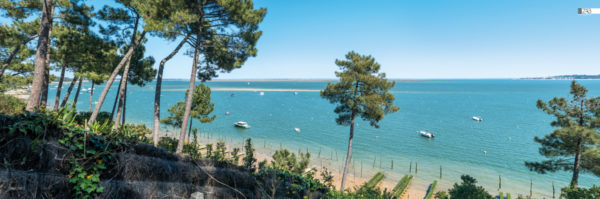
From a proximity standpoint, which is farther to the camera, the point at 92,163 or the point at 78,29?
the point at 78,29

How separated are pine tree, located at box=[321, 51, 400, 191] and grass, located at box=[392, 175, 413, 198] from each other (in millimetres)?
6259

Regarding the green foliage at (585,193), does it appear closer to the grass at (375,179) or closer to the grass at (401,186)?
the grass at (401,186)

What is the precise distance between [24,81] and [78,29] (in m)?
10.8

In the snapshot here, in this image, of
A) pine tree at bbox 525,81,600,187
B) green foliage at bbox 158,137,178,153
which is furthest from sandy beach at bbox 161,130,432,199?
pine tree at bbox 525,81,600,187

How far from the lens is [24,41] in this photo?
11688mm

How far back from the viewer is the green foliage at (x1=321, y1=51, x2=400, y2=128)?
1578 cm

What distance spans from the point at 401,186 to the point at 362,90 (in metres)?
10.8

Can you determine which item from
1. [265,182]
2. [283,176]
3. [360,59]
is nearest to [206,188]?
[265,182]

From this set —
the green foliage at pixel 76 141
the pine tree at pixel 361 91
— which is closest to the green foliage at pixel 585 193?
the pine tree at pixel 361 91

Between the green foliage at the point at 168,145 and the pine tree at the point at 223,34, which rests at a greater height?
the pine tree at the point at 223,34

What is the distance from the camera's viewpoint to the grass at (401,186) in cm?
1935

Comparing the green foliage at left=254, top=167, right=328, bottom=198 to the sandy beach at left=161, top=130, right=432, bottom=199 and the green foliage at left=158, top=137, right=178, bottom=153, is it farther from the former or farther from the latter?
the sandy beach at left=161, top=130, right=432, bottom=199

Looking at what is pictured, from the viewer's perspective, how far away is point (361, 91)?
53.7 feet

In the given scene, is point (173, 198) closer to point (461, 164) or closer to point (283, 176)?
point (283, 176)
